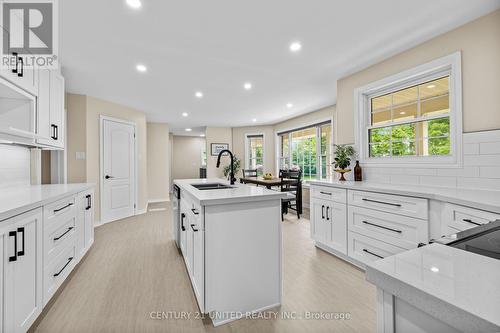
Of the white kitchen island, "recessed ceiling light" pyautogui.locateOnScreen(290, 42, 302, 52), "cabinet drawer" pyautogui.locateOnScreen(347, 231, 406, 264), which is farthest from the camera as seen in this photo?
"recessed ceiling light" pyautogui.locateOnScreen(290, 42, 302, 52)

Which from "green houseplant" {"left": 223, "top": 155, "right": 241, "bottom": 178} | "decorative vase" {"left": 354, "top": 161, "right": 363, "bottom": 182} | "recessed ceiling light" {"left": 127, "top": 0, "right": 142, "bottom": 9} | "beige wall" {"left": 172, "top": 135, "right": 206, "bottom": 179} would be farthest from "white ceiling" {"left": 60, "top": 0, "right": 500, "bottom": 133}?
"beige wall" {"left": 172, "top": 135, "right": 206, "bottom": 179}

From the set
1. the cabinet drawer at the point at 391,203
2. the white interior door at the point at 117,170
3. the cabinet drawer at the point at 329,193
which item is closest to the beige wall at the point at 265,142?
the white interior door at the point at 117,170

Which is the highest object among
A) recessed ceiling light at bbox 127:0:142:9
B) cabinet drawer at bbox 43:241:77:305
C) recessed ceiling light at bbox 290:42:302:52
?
recessed ceiling light at bbox 290:42:302:52

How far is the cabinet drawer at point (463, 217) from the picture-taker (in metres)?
1.40

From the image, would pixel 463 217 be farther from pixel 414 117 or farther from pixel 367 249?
pixel 414 117

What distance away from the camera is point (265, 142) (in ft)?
23.2

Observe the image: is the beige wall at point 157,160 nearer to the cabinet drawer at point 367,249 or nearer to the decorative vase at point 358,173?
the decorative vase at point 358,173

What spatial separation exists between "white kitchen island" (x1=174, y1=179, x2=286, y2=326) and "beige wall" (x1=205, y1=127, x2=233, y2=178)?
17.9ft

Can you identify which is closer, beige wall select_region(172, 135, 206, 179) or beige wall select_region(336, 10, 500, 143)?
beige wall select_region(336, 10, 500, 143)

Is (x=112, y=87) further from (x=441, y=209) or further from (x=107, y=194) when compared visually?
(x=441, y=209)

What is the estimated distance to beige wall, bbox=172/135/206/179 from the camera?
9.20 m

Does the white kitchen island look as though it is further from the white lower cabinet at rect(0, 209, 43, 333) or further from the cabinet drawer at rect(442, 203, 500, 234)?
the cabinet drawer at rect(442, 203, 500, 234)

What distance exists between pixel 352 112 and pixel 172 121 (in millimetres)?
5024

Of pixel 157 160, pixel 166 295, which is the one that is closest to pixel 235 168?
pixel 157 160
